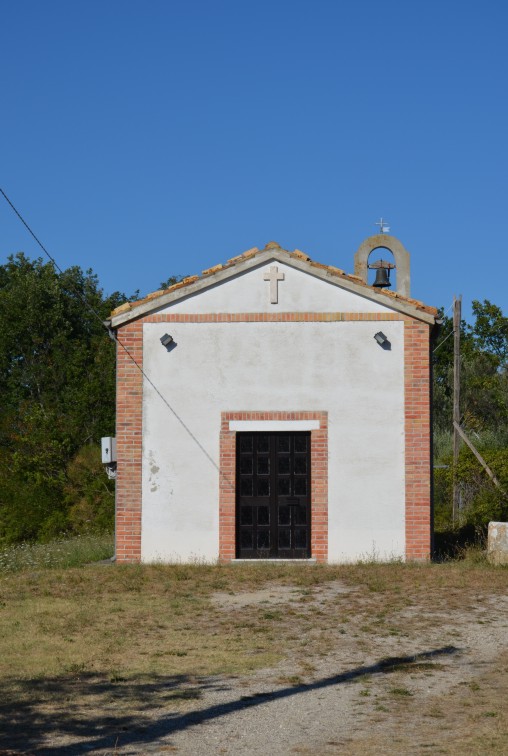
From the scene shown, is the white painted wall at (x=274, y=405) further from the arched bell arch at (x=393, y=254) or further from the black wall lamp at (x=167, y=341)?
the arched bell arch at (x=393, y=254)

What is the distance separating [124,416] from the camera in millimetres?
16547

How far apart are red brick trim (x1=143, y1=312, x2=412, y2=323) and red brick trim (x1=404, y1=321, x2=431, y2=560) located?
0.51m

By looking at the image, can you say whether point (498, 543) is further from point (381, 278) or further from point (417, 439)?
point (381, 278)

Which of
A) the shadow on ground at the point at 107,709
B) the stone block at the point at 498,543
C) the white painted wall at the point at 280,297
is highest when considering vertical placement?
the white painted wall at the point at 280,297

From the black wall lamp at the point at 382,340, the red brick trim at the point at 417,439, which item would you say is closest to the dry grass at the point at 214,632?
the red brick trim at the point at 417,439

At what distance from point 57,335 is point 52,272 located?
4545 millimetres

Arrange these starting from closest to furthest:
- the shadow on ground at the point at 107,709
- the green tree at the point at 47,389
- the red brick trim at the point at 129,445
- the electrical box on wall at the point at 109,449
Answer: the shadow on ground at the point at 107,709, the red brick trim at the point at 129,445, the electrical box on wall at the point at 109,449, the green tree at the point at 47,389

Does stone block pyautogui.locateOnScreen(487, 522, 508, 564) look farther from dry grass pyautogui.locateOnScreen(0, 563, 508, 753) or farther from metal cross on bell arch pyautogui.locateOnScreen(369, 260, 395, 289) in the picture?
metal cross on bell arch pyautogui.locateOnScreen(369, 260, 395, 289)

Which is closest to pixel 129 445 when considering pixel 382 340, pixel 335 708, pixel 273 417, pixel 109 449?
pixel 109 449

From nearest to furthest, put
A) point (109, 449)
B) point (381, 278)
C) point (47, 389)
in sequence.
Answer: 1. point (109, 449)
2. point (381, 278)
3. point (47, 389)

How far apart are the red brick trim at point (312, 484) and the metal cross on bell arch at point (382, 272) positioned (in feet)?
12.8

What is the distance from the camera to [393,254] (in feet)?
64.2

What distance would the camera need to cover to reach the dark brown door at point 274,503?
16.4 meters

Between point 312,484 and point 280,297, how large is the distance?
10.3ft
